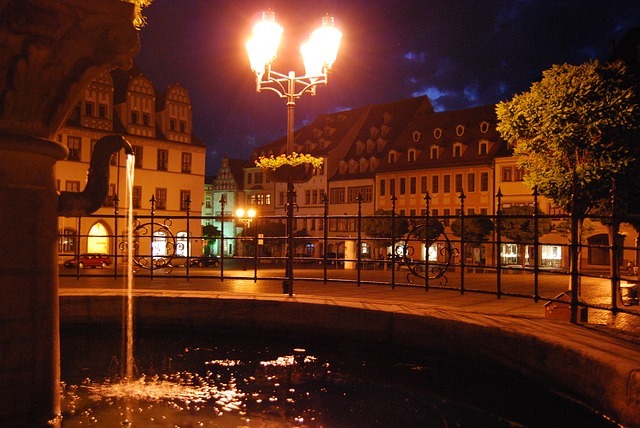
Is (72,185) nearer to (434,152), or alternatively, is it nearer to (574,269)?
(434,152)

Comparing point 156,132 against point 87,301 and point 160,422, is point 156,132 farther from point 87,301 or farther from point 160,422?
point 160,422

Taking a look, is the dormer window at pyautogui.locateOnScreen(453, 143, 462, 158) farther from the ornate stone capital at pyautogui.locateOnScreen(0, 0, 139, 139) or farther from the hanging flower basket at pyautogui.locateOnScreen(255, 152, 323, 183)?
the ornate stone capital at pyautogui.locateOnScreen(0, 0, 139, 139)

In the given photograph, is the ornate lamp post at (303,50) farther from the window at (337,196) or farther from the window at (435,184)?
the window at (337,196)

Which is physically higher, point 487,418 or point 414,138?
point 414,138

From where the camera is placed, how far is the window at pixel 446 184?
51.7 m

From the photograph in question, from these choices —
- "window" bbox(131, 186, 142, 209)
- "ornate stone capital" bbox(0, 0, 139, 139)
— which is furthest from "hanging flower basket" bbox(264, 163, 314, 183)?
"window" bbox(131, 186, 142, 209)

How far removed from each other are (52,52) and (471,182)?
4855 cm

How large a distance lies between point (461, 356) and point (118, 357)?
3.45 meters

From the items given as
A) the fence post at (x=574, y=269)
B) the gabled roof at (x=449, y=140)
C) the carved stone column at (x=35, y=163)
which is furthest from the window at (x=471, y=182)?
the carved stone column at (x=35, y=163)

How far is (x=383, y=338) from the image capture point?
6344 mm

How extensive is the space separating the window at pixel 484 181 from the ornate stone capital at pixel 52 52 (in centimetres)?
4741

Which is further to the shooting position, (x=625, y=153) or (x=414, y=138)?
(x=414, y=138)

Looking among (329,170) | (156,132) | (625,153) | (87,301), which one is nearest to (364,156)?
(329,170)

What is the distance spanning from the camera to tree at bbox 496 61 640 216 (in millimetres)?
10758
